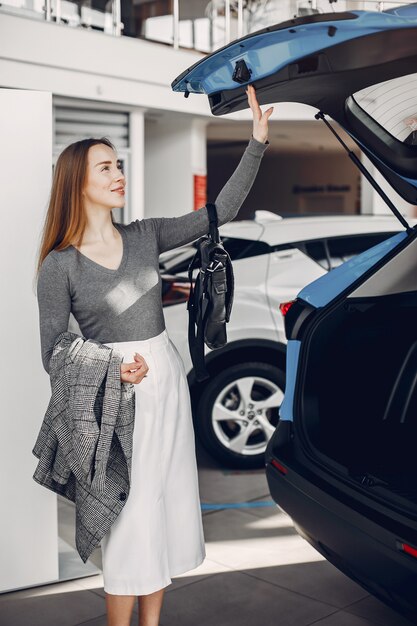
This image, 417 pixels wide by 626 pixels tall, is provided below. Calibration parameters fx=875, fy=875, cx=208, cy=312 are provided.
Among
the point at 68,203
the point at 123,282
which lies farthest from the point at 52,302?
the point at 68,203

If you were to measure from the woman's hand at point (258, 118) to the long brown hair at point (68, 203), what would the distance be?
1.73 feet

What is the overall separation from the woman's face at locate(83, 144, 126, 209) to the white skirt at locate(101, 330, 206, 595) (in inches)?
18.2

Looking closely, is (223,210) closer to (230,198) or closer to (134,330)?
(230,198)

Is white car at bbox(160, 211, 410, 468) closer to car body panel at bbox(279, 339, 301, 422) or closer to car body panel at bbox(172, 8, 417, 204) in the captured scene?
car body panel at bbox(279, 339, 301, 422)

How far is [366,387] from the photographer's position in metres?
3.31

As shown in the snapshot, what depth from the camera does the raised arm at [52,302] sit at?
271cm

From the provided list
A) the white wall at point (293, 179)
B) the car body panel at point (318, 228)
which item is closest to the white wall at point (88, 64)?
the car body panel at point (318, 228)

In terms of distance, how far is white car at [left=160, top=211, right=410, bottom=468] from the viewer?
5.33m

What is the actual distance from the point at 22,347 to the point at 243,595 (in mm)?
1319

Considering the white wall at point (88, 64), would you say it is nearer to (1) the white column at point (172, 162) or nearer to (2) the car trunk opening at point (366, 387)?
(1) the white column at point (172, 162)

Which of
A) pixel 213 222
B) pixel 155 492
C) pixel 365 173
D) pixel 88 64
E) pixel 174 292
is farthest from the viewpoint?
pixel 88 64

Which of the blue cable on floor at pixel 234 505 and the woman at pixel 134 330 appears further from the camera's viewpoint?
the blue cable on floor at pixel 234 505

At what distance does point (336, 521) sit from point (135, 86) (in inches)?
393

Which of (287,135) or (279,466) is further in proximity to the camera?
(287,135)
